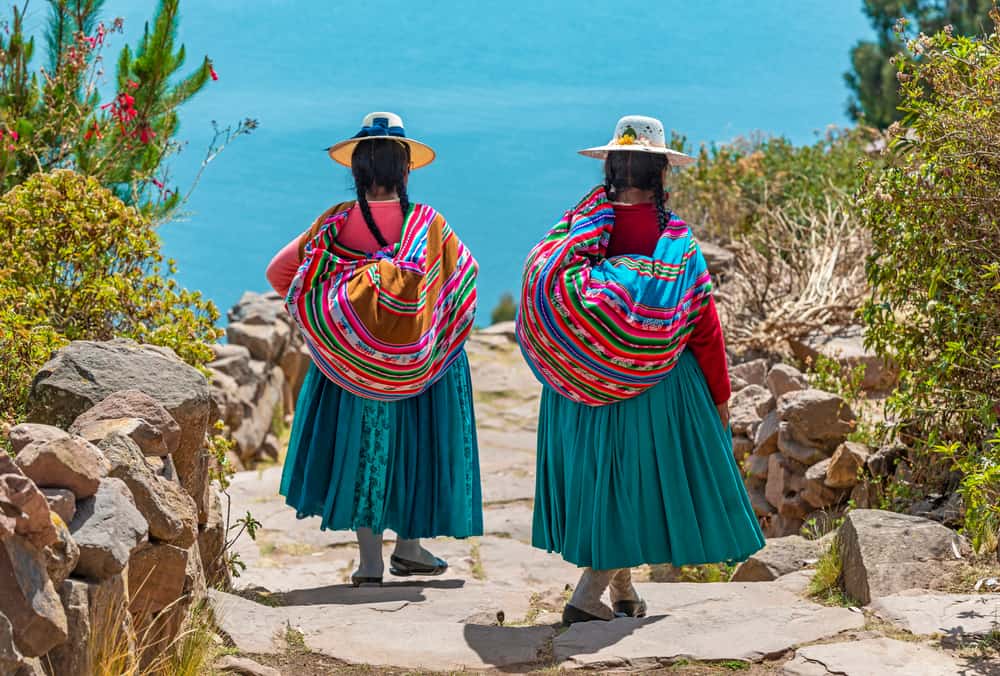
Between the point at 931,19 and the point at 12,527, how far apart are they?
2014cm

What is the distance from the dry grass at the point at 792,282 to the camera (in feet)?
27.6

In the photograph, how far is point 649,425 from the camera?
13.9 feet

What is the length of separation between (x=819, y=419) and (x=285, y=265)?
294 centimetres

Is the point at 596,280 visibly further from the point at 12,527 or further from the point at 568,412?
the point at 12,527

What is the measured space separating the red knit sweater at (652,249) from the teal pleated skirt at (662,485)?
0.06m

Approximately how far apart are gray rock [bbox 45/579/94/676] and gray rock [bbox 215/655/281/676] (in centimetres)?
85

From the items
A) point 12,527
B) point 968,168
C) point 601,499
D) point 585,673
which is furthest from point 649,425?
point 12,527

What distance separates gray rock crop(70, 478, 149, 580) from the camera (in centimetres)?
278

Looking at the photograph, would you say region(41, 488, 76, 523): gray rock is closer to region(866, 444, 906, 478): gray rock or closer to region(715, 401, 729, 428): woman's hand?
region(715, 401, 729, 428): woman's hand

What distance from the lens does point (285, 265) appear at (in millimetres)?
5133

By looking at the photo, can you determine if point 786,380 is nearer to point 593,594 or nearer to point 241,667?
point 593,594

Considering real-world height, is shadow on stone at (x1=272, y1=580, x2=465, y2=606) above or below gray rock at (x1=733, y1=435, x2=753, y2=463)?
below

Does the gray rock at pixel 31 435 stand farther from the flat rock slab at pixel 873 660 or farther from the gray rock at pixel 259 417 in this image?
the gray rock at pixel 259 417

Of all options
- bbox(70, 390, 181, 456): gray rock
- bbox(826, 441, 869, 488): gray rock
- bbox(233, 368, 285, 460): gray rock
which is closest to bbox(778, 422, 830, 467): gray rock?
bbox(826, 441, 869, 488): gray rock
